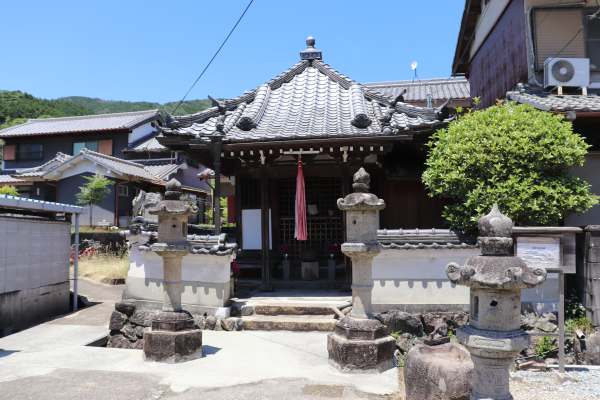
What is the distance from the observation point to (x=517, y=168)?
811 centimetres

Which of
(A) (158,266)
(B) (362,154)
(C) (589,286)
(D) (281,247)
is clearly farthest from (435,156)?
(A) (158,266)

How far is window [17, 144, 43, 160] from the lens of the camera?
32.2m

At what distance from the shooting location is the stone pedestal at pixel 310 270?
1138cm

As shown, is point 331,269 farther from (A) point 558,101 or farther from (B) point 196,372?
(A) point 558,101

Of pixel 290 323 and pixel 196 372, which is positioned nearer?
pixel 196 372

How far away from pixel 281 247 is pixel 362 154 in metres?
3.64

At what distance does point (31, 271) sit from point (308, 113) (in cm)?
Answer: 832

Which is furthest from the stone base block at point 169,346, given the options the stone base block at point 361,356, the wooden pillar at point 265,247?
the wooden pillar at point 265,247

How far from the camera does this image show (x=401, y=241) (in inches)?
343

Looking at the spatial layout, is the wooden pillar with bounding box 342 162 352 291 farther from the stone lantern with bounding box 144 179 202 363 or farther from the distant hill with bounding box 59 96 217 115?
the distant hill with bounding box 59 96 217 115

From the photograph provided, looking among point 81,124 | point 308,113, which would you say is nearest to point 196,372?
point 308,113

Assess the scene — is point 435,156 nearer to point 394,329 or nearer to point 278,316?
point 394,329

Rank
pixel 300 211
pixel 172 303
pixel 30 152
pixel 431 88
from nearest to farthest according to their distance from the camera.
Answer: pixel 172 303 → pixel 300 211 → pixel 431 88 → pixel 30 152

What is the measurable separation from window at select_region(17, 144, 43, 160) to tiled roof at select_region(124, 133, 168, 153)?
755cm
